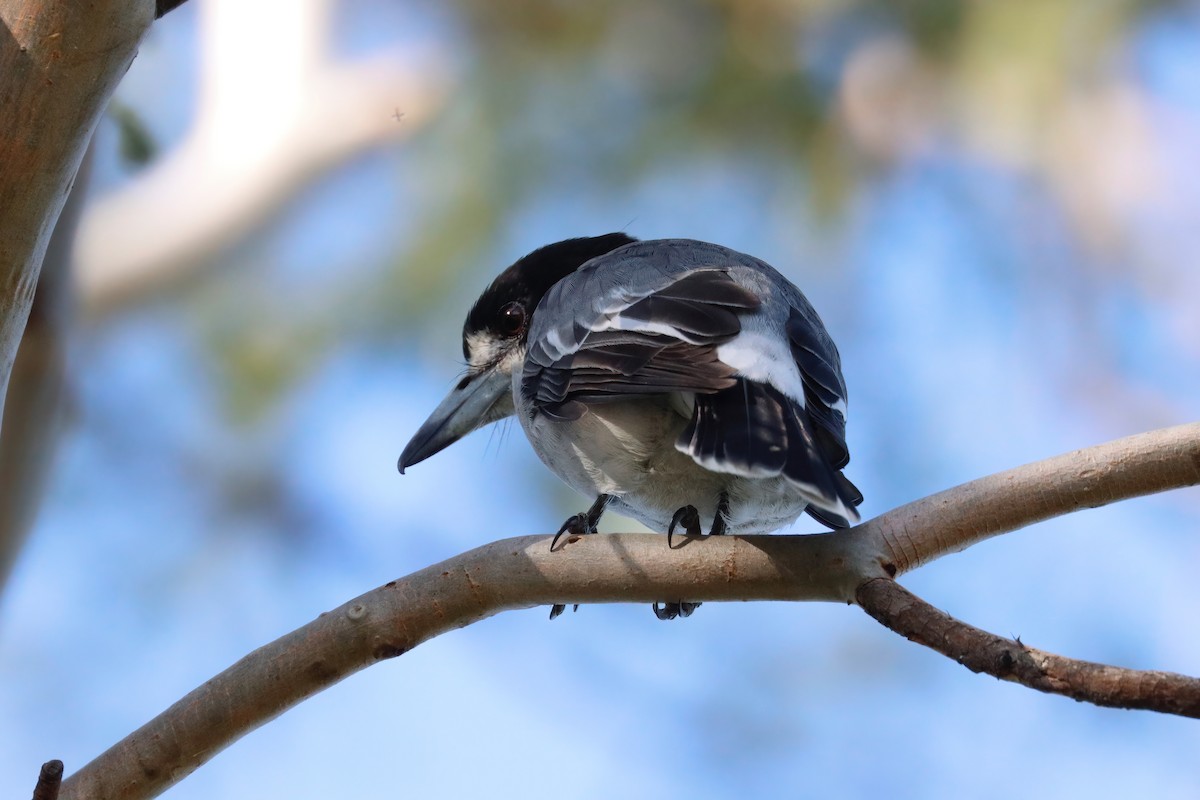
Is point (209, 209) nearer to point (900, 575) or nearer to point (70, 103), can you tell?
point (70, 103)

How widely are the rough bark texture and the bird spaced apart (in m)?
1.16

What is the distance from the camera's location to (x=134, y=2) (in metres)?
2.31

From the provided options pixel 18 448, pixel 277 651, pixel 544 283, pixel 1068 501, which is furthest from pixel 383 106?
pixel 1068 501

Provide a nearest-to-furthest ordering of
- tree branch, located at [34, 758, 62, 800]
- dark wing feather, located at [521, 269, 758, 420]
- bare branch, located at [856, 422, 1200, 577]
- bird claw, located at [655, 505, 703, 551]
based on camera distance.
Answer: tree branch, located at [34, 758, 62, 800] < bare branch, located at [856, 422, 1200, 577] < dark wing feather, located at [521, 269, 758, 420] < bird claw, located at [655, 505, 703, 551]

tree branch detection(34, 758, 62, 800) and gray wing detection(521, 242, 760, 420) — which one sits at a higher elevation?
gray wing detection(521, 242, 760, 420)

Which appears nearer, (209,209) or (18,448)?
(18,448)

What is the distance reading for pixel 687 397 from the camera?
2.84 meters

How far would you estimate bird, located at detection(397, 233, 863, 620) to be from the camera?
2.58m

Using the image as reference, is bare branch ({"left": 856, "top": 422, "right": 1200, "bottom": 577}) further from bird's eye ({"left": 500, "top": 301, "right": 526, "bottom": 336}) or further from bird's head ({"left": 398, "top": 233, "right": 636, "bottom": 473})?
bird's eye ({"left": 500, "top": 301, "right": 526, "bottom": 336})

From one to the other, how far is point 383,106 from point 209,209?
40.3 inches

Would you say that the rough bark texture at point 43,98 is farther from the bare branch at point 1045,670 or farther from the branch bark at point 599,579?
the bare branch at point 1045,670

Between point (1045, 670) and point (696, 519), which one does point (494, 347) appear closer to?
point (696, 519)

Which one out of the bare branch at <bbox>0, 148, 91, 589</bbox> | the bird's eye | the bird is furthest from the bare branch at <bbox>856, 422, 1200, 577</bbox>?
the bare branch at <bbox>0, 148, 91, 589</bbox>

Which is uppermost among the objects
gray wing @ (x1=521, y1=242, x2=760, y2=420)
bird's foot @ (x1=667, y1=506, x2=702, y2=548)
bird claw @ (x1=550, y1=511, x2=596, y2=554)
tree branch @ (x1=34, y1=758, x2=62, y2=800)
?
gray wing @ (x1=521, y1=242, x2=760, y2=420)
